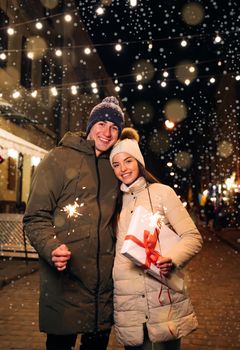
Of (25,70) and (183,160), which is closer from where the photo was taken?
(25,70)

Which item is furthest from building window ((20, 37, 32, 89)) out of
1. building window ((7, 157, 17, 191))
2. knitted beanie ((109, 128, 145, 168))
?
knitted beanie ((109, 128, 145, 168))

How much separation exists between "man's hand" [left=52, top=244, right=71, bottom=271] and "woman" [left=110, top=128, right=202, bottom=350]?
416mm

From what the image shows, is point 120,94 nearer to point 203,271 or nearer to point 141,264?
point 203,271

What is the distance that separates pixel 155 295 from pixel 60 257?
2.27 ft

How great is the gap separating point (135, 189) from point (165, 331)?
0.96 meters

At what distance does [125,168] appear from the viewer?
2906 millimetres

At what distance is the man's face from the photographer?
119 inches

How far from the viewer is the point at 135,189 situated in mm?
2883

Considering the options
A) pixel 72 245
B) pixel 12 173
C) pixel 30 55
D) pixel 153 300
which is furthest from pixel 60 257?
→ pixel 30 55

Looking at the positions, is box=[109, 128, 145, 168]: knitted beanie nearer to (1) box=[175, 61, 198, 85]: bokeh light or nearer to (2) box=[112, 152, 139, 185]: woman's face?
(2) box=[112, 152, 139, 185]: woman's face

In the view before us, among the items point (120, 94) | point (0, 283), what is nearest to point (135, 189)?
point (0, 283)

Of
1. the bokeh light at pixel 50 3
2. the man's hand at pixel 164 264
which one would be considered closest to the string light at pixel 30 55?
the bokeh light at pixel 50 3

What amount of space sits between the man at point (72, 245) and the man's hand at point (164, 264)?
359 millimetres

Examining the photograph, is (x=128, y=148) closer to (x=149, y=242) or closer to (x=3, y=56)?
(x=149, y=242)
